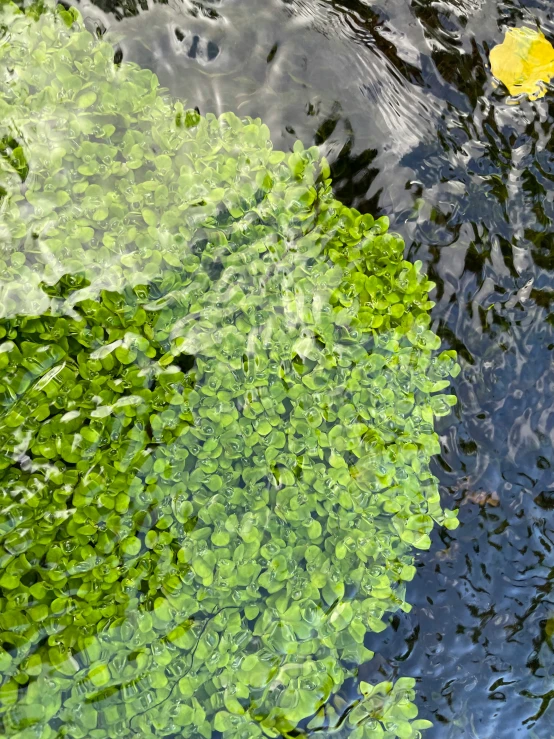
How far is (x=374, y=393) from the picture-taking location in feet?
6.43

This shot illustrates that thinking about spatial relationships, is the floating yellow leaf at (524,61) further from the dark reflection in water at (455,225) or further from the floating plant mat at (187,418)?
the floating plant mat at (187,418)

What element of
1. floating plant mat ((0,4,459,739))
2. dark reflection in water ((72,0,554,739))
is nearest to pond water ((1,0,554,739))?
dark reflection in water ((72,0,554,739))

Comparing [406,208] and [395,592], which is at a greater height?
[406,208]

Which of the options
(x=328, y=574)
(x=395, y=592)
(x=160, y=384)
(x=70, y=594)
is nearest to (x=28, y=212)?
(x=160, y=384)

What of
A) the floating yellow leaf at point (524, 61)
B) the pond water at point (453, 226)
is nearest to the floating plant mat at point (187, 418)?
the pond water at point (453, 226)

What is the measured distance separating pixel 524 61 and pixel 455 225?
885 mm

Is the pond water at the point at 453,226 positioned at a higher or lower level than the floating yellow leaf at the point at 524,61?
lower

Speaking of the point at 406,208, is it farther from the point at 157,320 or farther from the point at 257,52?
the point at 157,320

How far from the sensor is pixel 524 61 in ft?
8.32

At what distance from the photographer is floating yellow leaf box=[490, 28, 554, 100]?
2490mm

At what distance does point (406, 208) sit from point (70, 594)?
70.7 inches

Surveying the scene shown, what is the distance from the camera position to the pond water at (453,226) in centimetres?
216

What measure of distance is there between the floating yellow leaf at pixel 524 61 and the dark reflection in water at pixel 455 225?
0.23 ft

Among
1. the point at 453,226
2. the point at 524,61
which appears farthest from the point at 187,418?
the point at 524,61
